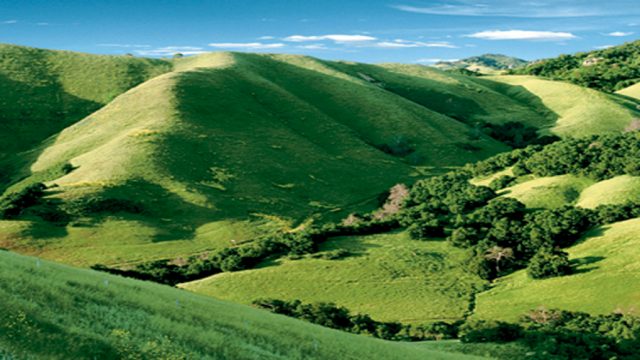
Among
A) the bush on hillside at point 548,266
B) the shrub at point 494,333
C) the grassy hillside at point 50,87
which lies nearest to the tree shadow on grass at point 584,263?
the bush on hillside at point 548,266

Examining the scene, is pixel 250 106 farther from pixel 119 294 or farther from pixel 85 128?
pixel 119 294

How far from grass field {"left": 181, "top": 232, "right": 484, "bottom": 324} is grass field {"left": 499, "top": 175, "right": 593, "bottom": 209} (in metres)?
21.3

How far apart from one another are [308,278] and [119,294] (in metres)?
47.8

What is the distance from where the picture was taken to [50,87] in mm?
168625

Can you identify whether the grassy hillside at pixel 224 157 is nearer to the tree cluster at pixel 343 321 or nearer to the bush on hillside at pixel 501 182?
the bush on hillside at pixel 501 182

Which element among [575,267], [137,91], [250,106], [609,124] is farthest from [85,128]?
[609,124]

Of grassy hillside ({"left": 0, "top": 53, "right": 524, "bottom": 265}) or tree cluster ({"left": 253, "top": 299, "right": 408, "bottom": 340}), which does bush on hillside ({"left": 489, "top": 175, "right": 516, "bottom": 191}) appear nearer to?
grassy hillside ({"left": 0, "top": 53, "right": 524, "bottom": 265})

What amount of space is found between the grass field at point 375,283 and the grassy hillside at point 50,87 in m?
88.9

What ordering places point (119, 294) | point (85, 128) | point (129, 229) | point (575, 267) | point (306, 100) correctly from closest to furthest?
point (119, 294)
point (575, 267)
point (129, 229)
point (85, 128)
point (306, 100)

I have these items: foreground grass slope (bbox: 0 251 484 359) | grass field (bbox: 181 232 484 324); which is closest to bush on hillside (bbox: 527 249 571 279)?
grass field (bbox: 181 232 484 324)

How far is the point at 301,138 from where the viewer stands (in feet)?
474

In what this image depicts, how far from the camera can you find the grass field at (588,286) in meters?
60.3

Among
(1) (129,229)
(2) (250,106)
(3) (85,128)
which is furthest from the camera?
(2) (250,106)

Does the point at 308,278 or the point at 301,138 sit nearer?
the point at 308,278
